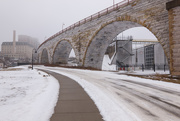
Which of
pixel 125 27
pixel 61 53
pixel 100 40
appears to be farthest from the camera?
pixel 61 53

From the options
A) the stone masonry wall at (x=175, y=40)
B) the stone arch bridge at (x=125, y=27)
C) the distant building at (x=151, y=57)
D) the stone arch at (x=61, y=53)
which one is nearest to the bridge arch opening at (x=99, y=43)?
the stone arch bridge at (x=125, y=27)

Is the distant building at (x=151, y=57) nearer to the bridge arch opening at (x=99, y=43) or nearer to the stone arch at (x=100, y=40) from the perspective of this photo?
the bridge arch opening at (x=99, y=43)

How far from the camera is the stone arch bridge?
8.60 meters

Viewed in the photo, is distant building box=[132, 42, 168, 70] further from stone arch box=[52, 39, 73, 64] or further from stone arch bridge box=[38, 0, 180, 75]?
stone arch box=[52, 39, 73, 64]

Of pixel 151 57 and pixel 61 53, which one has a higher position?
pixel 61 53

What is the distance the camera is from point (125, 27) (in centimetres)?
1658

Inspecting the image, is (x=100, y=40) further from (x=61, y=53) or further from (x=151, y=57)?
(x=61, y=53)

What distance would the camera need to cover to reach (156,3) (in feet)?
36.1

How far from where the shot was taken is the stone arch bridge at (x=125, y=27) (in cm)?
860

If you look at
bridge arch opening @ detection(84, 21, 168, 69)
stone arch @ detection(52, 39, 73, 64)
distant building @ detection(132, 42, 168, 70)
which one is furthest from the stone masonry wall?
stone arch @ detection(52, 39, 73, 64)

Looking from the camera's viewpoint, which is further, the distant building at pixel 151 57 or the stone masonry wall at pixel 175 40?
the distant building at pixel 151 57

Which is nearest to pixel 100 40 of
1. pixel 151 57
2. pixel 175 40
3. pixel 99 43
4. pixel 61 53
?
pixel 99 43

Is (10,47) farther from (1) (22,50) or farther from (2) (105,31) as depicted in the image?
(2) (105,31)

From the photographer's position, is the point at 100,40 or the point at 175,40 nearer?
the point at 175,40
